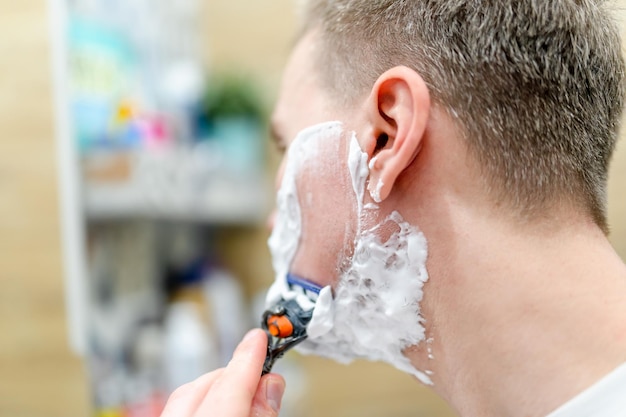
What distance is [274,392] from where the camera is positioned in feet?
2.38

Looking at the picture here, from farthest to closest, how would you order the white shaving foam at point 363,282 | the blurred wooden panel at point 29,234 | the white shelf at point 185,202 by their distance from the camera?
the white shelf at point 185,202 < the blurred wooden panel at point 29,234 < the white shaving foam at point 363,282

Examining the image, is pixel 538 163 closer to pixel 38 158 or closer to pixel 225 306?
pixel 38 158

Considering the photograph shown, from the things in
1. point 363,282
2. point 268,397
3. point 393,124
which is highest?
point 393,124

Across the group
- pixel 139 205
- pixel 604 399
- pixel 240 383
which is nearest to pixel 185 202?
pixel 139 205

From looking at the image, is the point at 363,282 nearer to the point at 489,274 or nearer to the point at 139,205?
the point at 489,274

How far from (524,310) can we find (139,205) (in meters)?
0.84

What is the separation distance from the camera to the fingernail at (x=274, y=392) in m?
0.72

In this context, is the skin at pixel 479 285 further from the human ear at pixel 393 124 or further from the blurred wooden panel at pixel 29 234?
the blurred wooden panel at pixel 29 234

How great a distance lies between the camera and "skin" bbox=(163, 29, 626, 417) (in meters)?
0.62

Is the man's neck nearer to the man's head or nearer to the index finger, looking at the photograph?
the man's head

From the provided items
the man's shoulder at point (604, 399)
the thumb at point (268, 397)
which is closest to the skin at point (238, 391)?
the thumb at point (268, 397)

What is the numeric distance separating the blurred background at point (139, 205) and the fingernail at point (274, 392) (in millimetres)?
480

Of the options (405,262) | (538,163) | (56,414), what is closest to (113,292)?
(56,414)

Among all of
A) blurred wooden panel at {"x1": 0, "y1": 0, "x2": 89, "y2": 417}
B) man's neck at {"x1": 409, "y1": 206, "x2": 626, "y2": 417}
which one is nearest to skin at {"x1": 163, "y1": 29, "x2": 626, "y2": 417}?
man's neck at {"x1": 409, "y1": 206, "x2": 626, "y2": 417}
